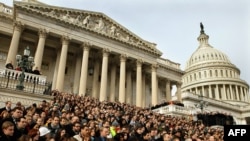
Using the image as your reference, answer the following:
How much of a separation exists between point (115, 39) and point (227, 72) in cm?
7188

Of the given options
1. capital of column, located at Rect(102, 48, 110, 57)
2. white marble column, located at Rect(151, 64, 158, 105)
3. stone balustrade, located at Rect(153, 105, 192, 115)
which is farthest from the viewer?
white marble column, located at Rect(151, 64, 158, 105)

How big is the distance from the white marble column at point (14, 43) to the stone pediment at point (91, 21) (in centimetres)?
228

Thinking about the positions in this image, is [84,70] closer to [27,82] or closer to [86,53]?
[86,53]

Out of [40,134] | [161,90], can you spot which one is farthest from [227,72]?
[40,134]

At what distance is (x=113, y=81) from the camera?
37719 millimetres

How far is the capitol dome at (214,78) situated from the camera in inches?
3455

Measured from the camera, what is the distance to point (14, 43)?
91.4ft

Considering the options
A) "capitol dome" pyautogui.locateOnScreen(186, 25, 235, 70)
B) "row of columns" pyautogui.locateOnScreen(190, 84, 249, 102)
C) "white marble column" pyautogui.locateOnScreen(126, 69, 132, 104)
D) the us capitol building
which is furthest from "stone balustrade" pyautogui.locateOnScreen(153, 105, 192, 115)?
"capitol dome" pyautogui.locateOnScreen(186, 25, 235, 70)

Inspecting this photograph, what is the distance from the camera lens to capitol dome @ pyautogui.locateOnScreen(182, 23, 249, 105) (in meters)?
87.8

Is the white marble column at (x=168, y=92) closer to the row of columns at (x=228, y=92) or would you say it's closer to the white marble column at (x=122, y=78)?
the white marble column at (x=122, y=78)

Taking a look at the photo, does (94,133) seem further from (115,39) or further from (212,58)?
(212,58)

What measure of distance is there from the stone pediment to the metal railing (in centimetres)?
1548

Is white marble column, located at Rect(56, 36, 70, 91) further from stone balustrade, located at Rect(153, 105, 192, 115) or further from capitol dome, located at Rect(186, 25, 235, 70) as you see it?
capitol dome, located at Rect(186, 25, 235, 70)

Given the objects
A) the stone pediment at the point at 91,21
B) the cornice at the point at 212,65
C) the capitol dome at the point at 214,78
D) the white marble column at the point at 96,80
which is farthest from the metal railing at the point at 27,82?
the cornice at the point at 212,65
